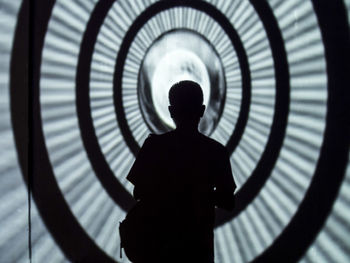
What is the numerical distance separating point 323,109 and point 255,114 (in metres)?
0.24

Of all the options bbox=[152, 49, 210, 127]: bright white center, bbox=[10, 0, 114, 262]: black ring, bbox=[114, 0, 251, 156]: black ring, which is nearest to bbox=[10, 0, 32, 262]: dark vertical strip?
bbox=[10, 0, 114, 262]: black ring

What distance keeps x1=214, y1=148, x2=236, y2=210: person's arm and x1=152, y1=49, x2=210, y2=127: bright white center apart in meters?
0.45

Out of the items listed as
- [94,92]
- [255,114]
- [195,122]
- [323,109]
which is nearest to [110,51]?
[94,92]

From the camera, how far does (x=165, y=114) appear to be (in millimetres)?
1325

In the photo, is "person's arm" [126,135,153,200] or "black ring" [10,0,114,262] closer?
"person's arm" [126,135,153,200]

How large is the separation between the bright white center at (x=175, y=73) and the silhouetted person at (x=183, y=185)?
0.39 metres

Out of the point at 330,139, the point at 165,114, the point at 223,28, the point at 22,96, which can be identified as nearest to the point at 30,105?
the point at 22,96

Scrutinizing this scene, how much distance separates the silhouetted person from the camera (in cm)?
86

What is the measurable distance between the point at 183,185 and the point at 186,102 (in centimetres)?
19

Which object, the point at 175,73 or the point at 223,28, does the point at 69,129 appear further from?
the point at 223,28

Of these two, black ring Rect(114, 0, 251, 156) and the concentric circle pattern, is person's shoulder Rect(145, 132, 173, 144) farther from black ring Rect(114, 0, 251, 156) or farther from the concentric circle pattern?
black ring Rect(114, 0, 251, 156)

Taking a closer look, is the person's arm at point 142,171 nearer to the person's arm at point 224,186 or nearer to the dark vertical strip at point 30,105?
the person's arm at point 224,186

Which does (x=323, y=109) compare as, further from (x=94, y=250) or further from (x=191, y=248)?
(x=94, y=250)

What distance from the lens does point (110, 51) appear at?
1.49 meters
